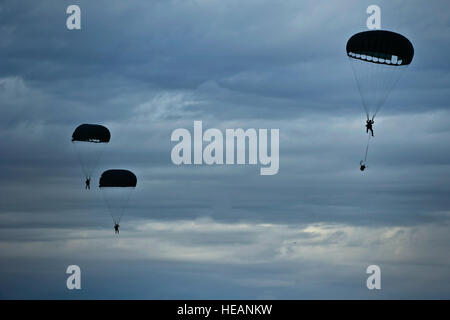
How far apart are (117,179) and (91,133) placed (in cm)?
727

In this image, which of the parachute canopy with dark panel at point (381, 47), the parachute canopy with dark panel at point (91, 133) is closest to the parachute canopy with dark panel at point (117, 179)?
the parachute canopy with dark panel at point (91, 133)

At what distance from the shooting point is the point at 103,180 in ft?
318

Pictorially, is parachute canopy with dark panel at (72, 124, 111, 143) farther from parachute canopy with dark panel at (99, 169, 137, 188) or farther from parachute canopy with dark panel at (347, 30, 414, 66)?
parachute canopy with dark panel at (347, 30, 414, 66)

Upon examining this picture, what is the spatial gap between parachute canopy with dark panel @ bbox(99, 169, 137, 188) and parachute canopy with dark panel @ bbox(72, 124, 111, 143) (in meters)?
4.66

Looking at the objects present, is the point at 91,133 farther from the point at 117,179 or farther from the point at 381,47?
the point at 381,47

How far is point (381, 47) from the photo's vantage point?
71438mm

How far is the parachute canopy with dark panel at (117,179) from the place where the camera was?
96125 mm

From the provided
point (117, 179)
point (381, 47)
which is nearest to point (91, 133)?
point (117, 179)

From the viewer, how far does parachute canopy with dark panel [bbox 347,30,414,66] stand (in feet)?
235
